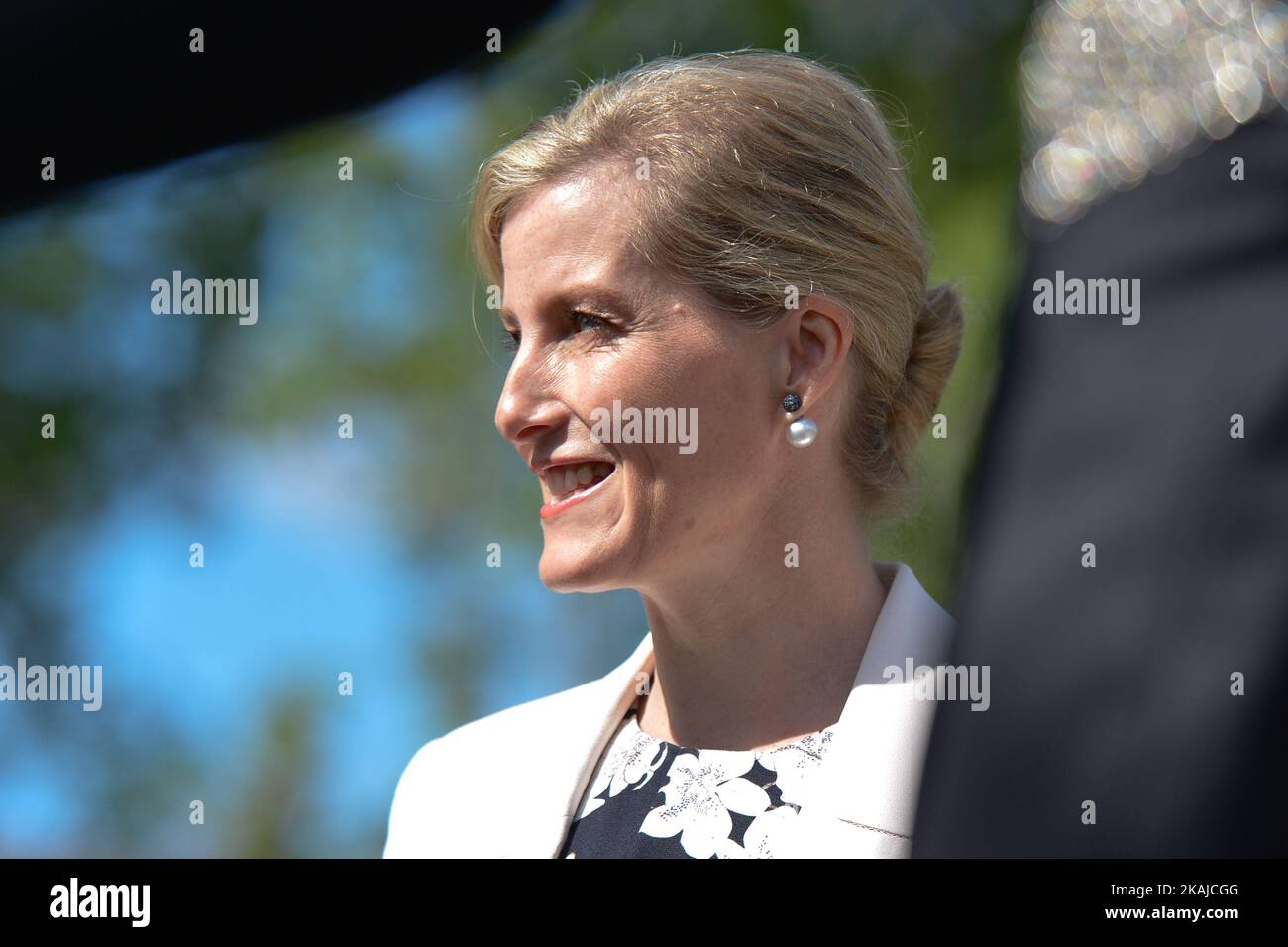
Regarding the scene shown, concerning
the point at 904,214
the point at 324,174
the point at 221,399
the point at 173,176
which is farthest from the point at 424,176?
the point at 173,176

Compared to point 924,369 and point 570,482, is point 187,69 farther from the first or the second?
point 924,369

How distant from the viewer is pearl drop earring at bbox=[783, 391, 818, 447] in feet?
6.60

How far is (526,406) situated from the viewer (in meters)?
2.00

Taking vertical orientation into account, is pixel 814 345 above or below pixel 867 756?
above

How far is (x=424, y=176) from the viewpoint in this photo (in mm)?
6613

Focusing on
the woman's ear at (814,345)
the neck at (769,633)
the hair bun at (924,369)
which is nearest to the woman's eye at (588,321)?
the woman's ear at (814,345)

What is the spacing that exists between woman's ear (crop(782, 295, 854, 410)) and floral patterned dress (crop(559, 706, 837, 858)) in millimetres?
532

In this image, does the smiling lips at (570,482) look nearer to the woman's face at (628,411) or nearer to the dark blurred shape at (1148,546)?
the woman's face at (628,411)

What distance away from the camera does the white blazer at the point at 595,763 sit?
74.3 inches

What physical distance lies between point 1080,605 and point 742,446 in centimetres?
146

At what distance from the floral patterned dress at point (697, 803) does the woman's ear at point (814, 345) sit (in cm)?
53

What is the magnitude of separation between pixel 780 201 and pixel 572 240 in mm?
326

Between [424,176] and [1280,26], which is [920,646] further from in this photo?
[424,176]

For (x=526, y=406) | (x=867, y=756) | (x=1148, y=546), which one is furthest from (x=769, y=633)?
(x=1148, y=546)
